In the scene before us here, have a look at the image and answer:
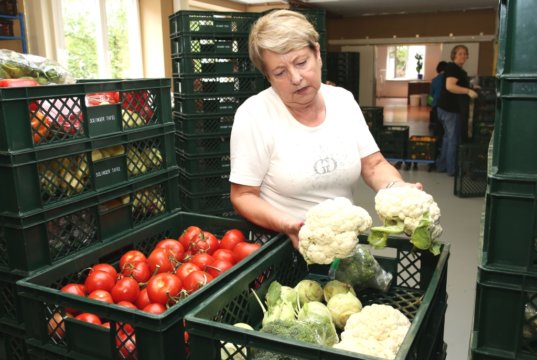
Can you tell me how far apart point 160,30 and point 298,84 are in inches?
286

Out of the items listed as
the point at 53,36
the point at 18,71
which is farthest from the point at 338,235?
the point at 53,36

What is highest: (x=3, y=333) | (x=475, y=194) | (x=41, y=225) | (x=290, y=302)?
(x=41, y=225)

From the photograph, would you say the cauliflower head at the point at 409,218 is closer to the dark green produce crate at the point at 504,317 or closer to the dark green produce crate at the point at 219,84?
the dark green produce crate at the point at 504,317

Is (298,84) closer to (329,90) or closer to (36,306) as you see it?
(329,90)

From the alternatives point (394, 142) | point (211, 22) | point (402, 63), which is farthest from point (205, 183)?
point (402, 63)

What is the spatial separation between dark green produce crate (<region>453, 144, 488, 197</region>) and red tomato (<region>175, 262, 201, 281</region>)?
4.59 metres

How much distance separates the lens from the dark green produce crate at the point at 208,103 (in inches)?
132

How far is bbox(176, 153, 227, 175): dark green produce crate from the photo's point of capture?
337 cm

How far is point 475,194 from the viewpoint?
5.48m

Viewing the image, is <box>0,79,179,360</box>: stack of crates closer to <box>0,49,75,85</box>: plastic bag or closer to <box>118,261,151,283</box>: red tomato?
<box>118,261,151,283</box>: red tomato

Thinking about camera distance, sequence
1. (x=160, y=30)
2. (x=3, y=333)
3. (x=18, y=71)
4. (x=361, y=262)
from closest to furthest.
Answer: (x=361, y=262) → (x=3, y=333) → (x=18, y=71) → (x=160, y=30)

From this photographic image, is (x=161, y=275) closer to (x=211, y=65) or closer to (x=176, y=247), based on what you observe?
(x=176, y=247)

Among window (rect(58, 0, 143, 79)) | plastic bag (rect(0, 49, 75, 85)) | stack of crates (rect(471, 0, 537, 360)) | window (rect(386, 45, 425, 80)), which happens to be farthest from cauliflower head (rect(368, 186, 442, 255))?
window (rect(386, 45, 425, 80))

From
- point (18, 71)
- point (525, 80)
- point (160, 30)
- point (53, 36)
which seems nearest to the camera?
point (525, 80)
